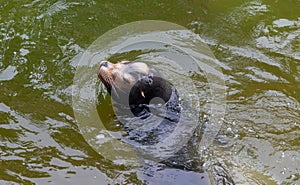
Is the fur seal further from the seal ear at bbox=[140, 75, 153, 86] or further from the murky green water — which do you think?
the murky green water

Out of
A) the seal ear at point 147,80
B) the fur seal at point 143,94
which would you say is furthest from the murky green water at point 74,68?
the seal ear at point 147,80

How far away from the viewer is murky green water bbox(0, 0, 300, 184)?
537 centimetres

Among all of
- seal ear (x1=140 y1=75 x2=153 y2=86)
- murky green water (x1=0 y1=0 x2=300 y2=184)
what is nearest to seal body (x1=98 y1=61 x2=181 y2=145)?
seal ear (x1=140 y1=75 x2=153 y2=86)

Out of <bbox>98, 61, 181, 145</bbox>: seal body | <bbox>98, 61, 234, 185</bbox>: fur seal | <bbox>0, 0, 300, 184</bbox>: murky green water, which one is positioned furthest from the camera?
<bbox>98, 61, 181, 145</bbox>: seal body

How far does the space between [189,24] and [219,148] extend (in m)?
2.59

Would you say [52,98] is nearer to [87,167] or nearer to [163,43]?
[87,167]

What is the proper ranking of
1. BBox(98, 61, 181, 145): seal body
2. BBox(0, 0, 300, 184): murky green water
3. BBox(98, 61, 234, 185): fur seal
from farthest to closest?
BBox(98, 61, 181, 145): seal body, BBox(98, 61, 234, 185): fur seal, BBox(0, 0, 300, 184): murky green water

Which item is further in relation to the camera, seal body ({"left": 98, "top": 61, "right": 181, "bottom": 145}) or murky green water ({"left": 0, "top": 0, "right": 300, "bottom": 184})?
seal body ({"left": 98, "top": 61, "right": 181, "bottom": 145})

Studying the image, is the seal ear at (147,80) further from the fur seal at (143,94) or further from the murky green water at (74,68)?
the murky green water at (74,68)

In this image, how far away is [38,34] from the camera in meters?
7.11

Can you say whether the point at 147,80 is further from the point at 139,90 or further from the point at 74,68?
the point at 74,68

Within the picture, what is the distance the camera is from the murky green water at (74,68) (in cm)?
537

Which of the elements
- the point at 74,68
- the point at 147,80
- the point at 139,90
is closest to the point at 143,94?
the point at 139,90

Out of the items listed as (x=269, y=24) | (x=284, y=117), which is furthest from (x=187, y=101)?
(x=269, y=24)
